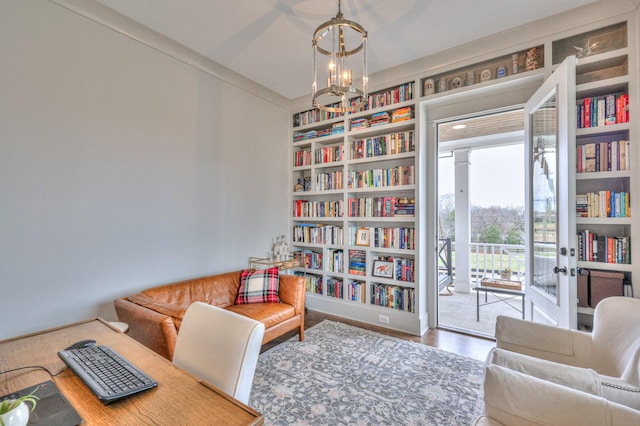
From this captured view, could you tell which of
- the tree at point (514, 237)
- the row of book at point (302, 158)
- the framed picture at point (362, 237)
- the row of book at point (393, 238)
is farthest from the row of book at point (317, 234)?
the tree at point (514, 237)

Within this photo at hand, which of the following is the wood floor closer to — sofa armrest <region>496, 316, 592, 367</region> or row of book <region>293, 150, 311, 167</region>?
sofa armrest <region>496, 316, 592, 367</region>

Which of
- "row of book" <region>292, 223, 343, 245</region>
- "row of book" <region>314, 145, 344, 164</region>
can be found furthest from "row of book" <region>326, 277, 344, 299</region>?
"row of book" <region>314, 145, 344, 164</region>

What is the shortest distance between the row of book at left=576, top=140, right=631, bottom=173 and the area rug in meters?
1.81

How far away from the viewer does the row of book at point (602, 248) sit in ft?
6.81

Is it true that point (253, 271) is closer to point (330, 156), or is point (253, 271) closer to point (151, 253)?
point (151, 253)

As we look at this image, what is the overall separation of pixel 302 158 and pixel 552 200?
9.51ft

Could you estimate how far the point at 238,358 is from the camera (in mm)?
1052

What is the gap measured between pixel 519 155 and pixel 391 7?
3.81 metres

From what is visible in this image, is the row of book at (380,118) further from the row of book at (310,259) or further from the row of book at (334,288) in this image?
the row of book at (334,288)

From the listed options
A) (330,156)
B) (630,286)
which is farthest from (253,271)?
(630,286)

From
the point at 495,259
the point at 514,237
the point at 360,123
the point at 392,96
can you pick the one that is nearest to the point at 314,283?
the point at 360,123

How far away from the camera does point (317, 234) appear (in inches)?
155

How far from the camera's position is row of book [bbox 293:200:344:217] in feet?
12.5

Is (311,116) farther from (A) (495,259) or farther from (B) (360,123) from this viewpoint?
(A) (495,259)
